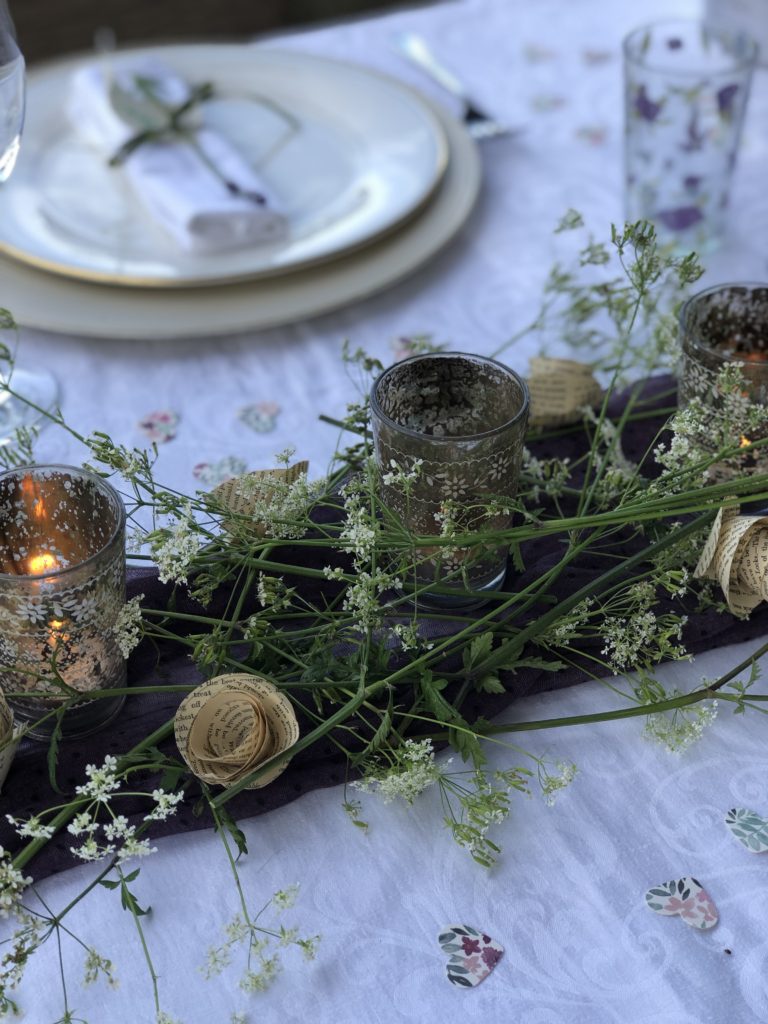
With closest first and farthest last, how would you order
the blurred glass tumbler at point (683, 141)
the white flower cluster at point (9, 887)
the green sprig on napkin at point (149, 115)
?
1. the white flower cluster at point (9, 887)
2. the blurred glass tumbler at point (683, 141)
3. the green sprig on napkin at point (149, 115)

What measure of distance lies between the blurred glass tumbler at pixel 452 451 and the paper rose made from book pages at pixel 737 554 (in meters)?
0.10

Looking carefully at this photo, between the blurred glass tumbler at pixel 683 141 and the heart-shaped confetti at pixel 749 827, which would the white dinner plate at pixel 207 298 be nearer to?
the blurred glass tumbler at pixel 683 141

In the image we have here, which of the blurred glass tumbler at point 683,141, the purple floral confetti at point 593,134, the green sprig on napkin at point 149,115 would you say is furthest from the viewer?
the purple floral confetti at point 593,134

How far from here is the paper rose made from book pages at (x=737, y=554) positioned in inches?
21.1

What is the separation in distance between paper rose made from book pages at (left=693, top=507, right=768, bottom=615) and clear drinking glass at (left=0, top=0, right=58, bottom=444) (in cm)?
35

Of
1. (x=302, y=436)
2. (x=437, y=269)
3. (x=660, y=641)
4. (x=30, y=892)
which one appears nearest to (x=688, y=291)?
(x=437, y=269)

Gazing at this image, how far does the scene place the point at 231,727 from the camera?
0.48 metres

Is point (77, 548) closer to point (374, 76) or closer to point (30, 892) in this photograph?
point (30, 892)

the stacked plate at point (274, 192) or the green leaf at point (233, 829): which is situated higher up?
the stacked plate at point (274, 192)

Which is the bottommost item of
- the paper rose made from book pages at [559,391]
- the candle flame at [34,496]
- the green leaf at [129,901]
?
the green leaf at [129,901]

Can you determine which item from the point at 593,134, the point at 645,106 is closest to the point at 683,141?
the point at 645,106

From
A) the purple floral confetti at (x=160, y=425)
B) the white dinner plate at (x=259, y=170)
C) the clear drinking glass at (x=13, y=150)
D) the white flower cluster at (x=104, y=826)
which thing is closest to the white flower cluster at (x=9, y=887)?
the white flower cluster at (x=104, y=826)

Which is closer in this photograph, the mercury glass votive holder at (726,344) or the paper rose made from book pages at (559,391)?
the mercury glass votive holder at (726,344)

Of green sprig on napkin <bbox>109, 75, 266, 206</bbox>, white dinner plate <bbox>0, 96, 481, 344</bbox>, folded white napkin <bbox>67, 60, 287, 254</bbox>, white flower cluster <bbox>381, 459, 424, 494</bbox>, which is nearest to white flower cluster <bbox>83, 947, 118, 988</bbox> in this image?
white flower cluster <bbox>381, 459, 424, 494</bbox>
